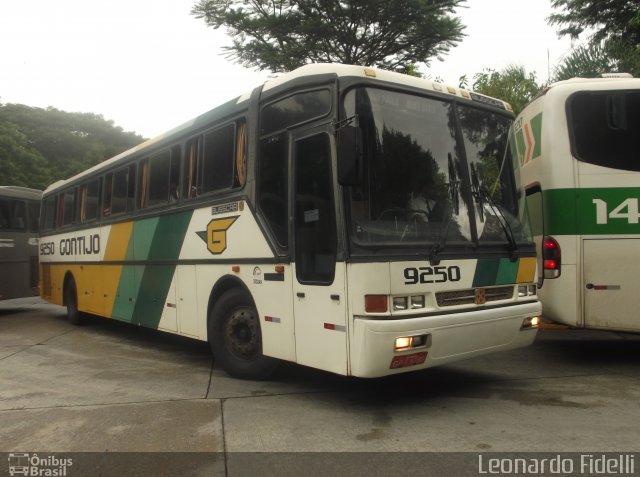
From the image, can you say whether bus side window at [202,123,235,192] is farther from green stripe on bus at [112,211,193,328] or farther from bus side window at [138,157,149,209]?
bus side window at [138,157,149,209]

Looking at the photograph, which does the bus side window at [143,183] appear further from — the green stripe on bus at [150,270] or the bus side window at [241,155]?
the bus side window at [241,155]

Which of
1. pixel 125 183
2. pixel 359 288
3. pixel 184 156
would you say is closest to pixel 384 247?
pixel 359 288

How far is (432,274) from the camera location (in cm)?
482

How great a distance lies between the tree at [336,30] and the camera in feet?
52.5

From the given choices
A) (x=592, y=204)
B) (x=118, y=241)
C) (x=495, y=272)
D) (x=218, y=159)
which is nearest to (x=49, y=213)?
(x=118, y=241)

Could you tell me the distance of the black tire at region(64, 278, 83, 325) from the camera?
11.7m

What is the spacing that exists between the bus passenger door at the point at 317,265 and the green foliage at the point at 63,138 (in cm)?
3837

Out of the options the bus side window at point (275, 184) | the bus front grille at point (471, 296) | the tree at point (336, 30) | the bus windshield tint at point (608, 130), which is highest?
the tree at point (336, 30)

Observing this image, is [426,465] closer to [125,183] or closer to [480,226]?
[480,226]

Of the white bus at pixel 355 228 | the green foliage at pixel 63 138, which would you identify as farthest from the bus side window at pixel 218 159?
the green foliage at pixel 63 138

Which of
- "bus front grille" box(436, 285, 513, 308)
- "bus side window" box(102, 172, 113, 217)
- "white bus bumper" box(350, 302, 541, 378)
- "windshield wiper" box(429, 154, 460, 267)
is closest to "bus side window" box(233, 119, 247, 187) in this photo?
"windshield wiper" box(429, 154, 460, 267)

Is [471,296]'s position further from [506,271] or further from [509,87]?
[509,87]

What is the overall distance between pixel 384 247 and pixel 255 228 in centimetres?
168

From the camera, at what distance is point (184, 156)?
7379 mm
